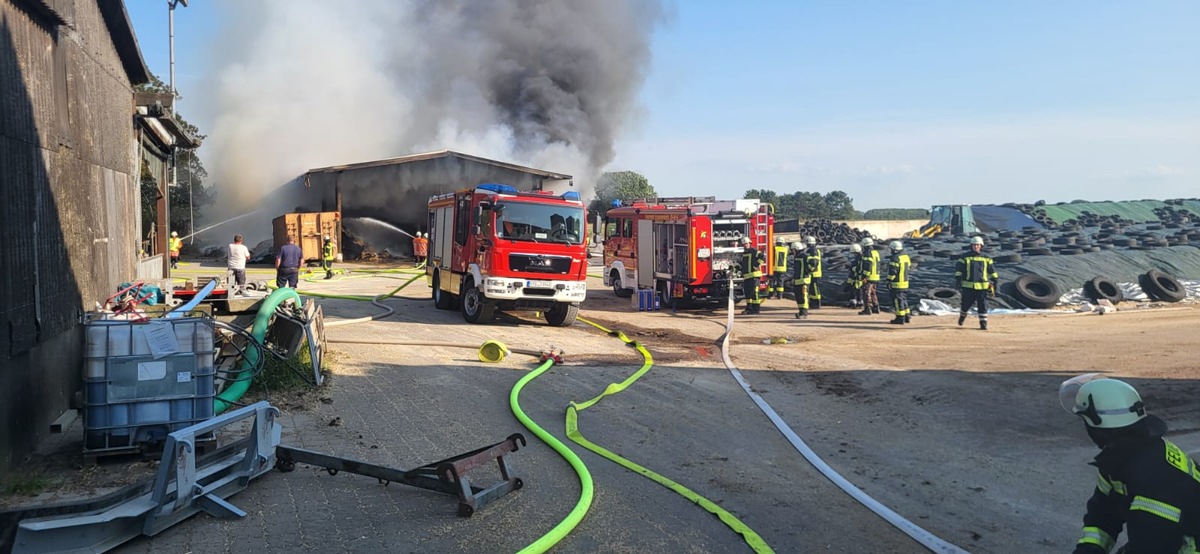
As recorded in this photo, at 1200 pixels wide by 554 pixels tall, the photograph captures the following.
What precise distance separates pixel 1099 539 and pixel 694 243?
47.4 ft

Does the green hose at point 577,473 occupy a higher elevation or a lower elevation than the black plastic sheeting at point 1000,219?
lower

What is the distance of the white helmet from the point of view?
3.06m

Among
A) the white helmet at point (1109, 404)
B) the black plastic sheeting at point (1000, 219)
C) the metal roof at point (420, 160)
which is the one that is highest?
the metal roof at point (420, 160)

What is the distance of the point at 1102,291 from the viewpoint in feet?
60.7

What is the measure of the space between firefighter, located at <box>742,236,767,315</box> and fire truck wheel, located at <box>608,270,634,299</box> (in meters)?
3.81

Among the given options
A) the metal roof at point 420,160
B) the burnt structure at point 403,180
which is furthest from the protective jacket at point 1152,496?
the burnt structure at point 403,180

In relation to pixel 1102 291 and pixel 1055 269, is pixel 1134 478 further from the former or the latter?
pixel 1055 269

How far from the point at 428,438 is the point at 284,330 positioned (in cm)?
322

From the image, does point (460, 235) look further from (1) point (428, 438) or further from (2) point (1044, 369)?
(2) point (1044, 369)

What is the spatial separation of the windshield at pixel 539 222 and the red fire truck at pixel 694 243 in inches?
143

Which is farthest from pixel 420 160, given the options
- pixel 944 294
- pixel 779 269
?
pixel 944 294

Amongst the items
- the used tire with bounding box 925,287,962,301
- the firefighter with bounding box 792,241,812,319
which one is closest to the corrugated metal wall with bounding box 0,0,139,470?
the firefighter with bounding box 792,241,812,319

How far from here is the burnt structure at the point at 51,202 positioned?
20.4 feet

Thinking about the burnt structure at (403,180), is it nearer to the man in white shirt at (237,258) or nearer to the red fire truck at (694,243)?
the red fire truck at (694,243)
